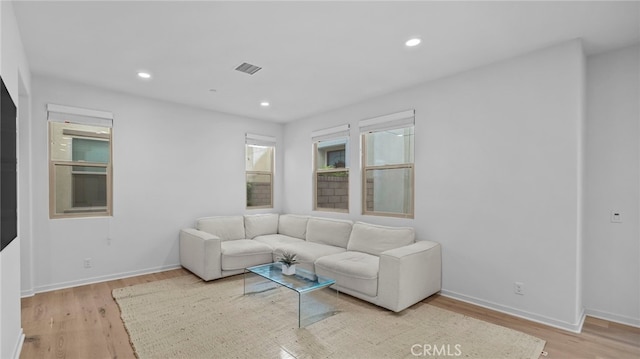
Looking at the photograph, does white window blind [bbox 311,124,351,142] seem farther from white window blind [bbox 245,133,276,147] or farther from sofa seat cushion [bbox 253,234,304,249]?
sofa seat cushion [bbox 253,234,304,249]

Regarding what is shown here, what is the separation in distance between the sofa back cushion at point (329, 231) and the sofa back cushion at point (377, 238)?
175 mm

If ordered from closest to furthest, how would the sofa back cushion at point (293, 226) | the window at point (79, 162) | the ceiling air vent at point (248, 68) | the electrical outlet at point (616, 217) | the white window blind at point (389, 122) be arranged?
the electrical outlet at point (616, 217) → the ceiling air vent at point (248, 68) → the window at point (79, 162) → the white window blind at point (389, 122) → the sofa back cushion at point (293, 226)

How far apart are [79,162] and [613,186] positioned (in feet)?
19.6

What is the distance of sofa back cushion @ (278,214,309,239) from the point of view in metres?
5.08

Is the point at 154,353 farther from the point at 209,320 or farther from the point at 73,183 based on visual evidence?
the point at 73,183

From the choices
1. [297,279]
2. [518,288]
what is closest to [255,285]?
[297,279]

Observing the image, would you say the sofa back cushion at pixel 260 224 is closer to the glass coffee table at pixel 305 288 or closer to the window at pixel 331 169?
the window at pixel 331 169

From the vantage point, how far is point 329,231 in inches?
180

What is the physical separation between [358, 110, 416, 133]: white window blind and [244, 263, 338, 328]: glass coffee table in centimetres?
216

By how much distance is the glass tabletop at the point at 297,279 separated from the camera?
9.67ft

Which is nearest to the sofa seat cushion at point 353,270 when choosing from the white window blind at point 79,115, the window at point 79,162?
the window at point 79,162

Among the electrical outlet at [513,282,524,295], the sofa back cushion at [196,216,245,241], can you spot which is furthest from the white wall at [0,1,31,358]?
the electrical outlet at [513,282,524,295]

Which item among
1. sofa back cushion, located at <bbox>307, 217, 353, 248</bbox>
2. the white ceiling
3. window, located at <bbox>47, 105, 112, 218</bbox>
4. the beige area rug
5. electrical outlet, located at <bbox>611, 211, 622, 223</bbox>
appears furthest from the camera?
sofa back cushion, located at <bbox>307, 217, 353, 248</bbox>

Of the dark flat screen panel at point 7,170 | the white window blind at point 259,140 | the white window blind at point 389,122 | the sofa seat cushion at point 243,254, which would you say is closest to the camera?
the dark flat screen panel at point 7,170
